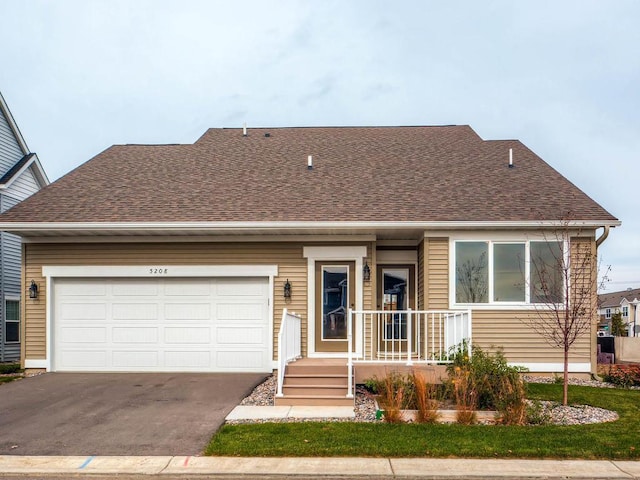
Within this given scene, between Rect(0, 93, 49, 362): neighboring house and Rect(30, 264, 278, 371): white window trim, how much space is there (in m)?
5.05

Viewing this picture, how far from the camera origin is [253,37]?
1494 centimetres

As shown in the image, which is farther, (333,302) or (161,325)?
(161,325)

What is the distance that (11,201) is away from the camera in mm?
18672

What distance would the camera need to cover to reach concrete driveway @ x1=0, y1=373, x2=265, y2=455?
7.33 metres

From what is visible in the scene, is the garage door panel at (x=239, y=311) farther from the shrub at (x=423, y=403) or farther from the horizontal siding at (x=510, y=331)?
the shrub at (x=423, y=403)

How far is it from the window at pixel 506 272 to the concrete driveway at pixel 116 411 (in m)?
4.69

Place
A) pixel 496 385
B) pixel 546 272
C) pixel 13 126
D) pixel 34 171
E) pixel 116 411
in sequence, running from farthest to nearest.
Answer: pixel 34 171, pixel 13 126, pixel 546 272, pixel 116 411, pixel 496 385

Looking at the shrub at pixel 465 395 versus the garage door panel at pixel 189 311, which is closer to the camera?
the shrub at pixel 465 395

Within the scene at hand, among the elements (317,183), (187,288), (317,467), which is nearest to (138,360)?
(187,288)

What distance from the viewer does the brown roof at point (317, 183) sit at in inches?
488

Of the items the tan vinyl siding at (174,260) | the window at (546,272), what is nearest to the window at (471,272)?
the window at (546,272)

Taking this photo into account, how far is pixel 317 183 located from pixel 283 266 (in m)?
2.43

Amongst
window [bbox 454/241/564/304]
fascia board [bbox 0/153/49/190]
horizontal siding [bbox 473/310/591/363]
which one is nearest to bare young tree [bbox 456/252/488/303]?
window [bbox 454/241/564/304]

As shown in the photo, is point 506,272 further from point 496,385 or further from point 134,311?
point 134,311
